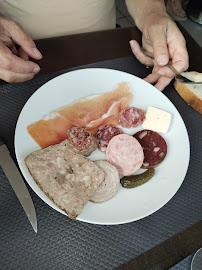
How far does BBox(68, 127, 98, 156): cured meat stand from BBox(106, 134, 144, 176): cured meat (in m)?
0.06

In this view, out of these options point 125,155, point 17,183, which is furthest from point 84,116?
point 17,183

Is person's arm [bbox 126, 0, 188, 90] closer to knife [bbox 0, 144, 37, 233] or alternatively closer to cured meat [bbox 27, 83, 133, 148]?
cured meat [bbox 27, 83, 133, 148]

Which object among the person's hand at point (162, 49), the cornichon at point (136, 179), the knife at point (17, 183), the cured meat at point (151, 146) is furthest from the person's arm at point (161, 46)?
the knife at point (17, 183)

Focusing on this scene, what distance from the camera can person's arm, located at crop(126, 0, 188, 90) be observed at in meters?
1.00

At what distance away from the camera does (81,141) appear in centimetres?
80

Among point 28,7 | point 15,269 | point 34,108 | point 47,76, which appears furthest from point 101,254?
point 28,7

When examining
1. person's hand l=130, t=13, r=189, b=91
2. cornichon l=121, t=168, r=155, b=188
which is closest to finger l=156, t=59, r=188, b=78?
person's hand l=130, t=13, r=189, b=91

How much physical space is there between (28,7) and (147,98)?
0.69 meters

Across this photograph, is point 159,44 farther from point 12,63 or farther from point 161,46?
point 12,63

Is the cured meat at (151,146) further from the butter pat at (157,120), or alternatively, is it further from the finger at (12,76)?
the finger at (12,76)

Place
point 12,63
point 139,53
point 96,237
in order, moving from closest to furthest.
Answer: point 96,237 < point 12,63 < point 139,53

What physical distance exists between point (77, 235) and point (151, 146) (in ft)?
1.27

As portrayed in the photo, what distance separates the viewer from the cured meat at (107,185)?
2.45 feet

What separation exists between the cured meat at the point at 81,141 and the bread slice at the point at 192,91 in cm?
49
